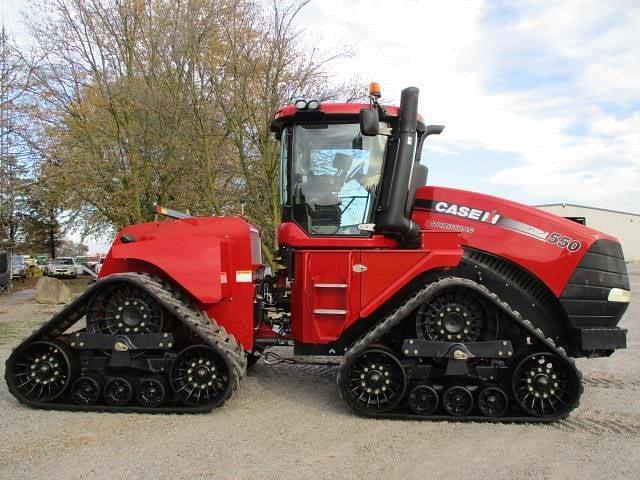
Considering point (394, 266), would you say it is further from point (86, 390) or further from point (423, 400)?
point (86, 390)

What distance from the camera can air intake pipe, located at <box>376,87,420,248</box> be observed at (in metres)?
5.11

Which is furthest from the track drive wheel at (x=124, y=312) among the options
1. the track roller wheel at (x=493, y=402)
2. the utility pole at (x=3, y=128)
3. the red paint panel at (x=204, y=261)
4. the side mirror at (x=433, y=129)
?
the utility pole at (x=3, y=128)

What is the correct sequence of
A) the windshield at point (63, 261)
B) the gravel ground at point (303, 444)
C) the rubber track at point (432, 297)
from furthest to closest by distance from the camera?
the windshield at point (63, 261)
the rubber track at point (432, 297)
the gravel ground at point (303, 444)

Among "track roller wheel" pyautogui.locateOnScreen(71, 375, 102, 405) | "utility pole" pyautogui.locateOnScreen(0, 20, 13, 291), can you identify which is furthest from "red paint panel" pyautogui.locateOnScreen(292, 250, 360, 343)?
"utility pole" pyautogui.locateOnScreen(0, 20, 13, 291)

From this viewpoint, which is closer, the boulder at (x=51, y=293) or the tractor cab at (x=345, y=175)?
the tractor cab at (x=345, y=175)

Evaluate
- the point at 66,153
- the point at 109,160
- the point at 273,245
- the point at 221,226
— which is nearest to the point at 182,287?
the point at 221,226

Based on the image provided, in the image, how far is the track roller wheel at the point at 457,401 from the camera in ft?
15.8

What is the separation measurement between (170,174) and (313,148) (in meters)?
11.9

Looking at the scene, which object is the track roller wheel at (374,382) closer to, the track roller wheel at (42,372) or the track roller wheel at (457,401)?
the track roller wheel at (457,401)

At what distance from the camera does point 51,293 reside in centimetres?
1683

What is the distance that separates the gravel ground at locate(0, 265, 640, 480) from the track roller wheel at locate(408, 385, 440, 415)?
6.3 inches

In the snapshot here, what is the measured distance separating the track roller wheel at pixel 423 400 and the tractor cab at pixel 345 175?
4.37 feet

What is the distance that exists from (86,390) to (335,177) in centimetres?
294

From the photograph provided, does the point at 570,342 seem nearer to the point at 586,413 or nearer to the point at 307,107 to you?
the point at 586,413
